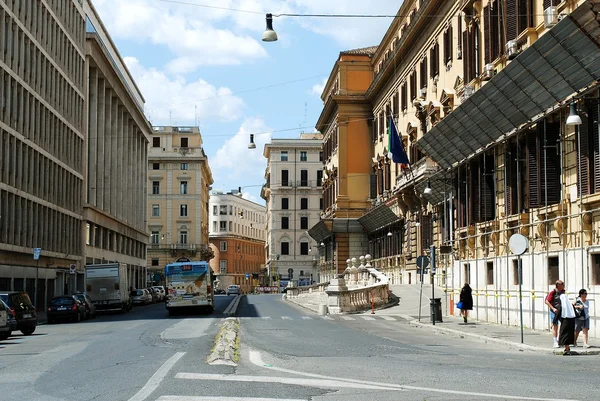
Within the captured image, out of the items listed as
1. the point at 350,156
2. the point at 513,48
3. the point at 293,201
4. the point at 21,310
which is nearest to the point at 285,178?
the point at 293,201

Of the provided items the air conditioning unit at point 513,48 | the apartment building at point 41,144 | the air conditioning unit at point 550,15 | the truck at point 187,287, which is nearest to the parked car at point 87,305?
the apartment building at point 41,144

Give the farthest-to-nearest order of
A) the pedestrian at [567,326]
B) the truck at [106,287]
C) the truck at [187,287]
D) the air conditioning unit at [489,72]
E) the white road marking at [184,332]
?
1. the truck at [106,287]
2. the truck at [187,287]
3. the air conditioning unit at [489,72]
4. the white road marking at [184,332]
5. the pedestrian at [567,326]

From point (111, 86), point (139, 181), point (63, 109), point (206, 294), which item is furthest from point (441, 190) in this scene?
point (139, 181)

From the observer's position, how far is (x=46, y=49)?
5959cm

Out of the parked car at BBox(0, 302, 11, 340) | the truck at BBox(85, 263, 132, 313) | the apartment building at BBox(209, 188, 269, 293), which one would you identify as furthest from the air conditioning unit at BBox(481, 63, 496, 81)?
the apartment building at BBox(209, 188, 269, 293)

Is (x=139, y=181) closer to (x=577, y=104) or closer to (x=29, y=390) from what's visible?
(x=577, y=104)

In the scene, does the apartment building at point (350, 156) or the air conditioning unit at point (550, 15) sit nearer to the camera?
the air conditioning unit at point (550, 15)

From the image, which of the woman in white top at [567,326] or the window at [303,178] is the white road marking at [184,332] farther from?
the window at [303,178]

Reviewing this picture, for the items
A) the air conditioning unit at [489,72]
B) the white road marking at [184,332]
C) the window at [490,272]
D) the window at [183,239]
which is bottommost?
the white road marking at [184,332]

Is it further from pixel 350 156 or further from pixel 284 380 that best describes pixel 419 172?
pixel 284 380

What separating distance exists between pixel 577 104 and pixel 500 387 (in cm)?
1340

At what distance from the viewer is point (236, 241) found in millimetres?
163250

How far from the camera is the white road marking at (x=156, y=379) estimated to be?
12.5 m

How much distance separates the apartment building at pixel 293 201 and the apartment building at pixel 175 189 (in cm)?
1192
